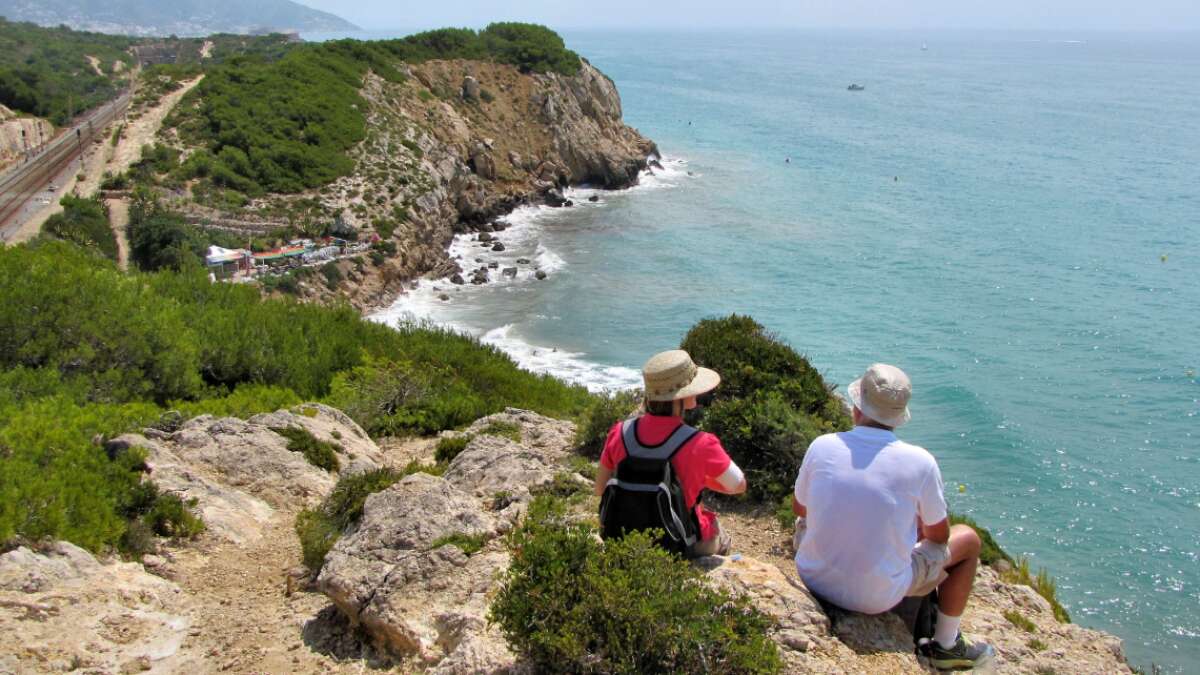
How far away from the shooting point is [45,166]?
43.6 meters

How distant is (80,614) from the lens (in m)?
5.94

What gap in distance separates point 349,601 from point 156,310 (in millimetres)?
10915

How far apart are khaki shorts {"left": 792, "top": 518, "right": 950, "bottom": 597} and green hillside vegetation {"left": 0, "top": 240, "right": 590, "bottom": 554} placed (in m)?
6.15

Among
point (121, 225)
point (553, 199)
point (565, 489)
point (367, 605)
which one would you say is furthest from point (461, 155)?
point (367, 605)

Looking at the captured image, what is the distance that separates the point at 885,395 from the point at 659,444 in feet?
4.23

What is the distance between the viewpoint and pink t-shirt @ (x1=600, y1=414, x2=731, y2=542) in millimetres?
4809

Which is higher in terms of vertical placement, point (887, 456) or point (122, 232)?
point (887, 456)

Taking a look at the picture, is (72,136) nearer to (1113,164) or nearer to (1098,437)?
(1098,437)

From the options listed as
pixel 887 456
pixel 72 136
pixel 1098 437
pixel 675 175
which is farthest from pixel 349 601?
pixel 675 175

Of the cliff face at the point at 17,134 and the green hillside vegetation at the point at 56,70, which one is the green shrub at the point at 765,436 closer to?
the cliff face at the point at 17,134

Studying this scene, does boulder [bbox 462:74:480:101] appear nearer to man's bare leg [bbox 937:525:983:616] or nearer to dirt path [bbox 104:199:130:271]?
dirt path [bbox 104:199:130:271]

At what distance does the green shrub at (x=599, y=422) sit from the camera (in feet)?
34.1

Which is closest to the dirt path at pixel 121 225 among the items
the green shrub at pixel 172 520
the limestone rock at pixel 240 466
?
the limestone rock at pixel 240 466

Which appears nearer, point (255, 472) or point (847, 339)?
point (255, 472)
